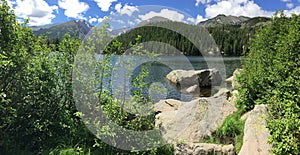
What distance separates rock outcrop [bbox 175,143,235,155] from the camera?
644 centimetres

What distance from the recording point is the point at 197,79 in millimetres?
24656

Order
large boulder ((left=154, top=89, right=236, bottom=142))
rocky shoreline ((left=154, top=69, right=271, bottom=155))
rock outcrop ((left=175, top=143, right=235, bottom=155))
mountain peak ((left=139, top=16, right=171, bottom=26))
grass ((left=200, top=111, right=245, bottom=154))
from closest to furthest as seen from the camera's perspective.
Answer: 1. rocky shoreline ((left=154, top=69, right=271, bottom=155))
2. rock outcrop ((left=175, top=143, right=235, bottom=155))
3. mountain peak ((left=139, top=16, right=171, bottom=26))
4. large boulder ((left=154, top=89, right=236, bottom=142))
5. grass ((left=200, top=111, right=245, bottom=154))

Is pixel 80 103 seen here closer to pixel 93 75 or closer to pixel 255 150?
pixel 93 75

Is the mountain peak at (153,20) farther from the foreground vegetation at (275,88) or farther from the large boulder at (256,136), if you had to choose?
the large boulder at (256,136)

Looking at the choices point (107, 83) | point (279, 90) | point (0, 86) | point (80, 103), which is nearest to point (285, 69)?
point (279, 90)

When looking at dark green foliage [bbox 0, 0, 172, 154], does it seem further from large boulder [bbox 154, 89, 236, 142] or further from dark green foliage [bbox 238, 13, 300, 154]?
dark green foliage [bbox 238, 13, 300, 154]

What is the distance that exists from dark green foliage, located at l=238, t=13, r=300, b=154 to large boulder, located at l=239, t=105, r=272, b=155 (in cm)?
29

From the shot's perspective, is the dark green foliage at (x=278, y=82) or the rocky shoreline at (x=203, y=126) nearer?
the dark green foliage at (x=278, y=82)

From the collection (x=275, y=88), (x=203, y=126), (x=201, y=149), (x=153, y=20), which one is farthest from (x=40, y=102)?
(x=275, y=88)

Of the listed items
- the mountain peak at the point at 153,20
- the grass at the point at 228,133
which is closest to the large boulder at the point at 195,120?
the grass at the point at 228,133

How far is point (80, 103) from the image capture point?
19.7ft

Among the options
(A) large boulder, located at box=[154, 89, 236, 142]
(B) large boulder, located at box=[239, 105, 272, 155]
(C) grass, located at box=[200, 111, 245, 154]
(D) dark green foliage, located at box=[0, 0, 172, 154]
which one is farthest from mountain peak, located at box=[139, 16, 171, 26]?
(C) grass, located at box=[200, 111, 245, 154]

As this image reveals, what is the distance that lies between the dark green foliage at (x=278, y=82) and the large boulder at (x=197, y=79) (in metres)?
13.6

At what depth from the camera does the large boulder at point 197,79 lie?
24.6 m
